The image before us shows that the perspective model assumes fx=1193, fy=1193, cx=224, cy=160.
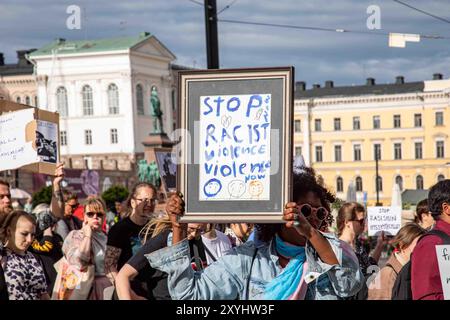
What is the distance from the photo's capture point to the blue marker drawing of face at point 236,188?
3.85 metres

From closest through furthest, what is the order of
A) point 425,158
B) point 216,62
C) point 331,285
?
point 331,285, point 216,62, point 425,158

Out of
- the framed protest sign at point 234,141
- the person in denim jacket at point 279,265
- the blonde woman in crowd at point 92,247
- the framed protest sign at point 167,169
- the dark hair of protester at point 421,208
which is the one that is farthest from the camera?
the framed protest sign at point 167,169

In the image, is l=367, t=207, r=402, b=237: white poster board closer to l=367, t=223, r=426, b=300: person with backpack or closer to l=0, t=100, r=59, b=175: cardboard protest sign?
l=0, t=100, r=59, b=175: cardboard protest sign

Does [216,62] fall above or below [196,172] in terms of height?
above

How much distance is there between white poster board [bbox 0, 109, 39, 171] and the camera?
629cm

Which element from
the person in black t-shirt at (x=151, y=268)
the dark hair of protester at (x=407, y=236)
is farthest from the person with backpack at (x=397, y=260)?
the person in black t-shirt at (x=151, y=268)

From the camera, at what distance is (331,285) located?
373 cm

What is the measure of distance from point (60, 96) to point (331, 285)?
87108 mm

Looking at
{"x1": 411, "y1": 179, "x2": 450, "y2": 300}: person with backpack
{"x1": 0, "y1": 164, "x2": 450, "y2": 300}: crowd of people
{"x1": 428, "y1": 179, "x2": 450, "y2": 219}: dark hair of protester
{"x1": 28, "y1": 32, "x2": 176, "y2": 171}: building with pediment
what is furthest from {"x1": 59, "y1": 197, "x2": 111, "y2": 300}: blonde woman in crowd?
{"x1": 28, "y1": 32, "x2": 176, "y2": 171}: building with pediment

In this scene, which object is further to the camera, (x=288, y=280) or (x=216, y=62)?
(x=216, y=62)

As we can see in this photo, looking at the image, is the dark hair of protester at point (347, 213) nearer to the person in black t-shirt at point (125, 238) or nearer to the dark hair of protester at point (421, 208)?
the dark hair of protester at point (421, 208)
